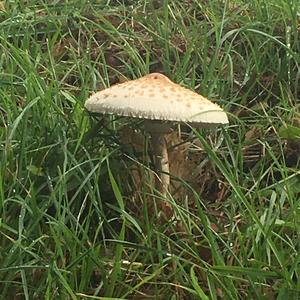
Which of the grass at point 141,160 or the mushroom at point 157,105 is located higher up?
the mushroom at point 157,105

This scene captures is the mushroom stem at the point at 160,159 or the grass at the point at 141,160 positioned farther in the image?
the mushroom stem at the point at 160,159

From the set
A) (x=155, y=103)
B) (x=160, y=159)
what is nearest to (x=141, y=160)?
(x=160, y=159)

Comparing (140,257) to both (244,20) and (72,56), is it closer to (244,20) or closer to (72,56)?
(72,56)

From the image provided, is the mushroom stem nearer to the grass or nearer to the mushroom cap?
the grass

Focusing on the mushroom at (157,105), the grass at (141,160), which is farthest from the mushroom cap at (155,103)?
the grass at (141,160)

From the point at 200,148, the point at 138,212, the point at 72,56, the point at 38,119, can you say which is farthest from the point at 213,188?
the point at 72,56

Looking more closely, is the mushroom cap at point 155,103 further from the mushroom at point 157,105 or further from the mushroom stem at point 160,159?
the mushroom stem at point 160,159

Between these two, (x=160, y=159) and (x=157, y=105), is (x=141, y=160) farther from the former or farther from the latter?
(x=157, y=105)
